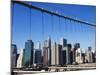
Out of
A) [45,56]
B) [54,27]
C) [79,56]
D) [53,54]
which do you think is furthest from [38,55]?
[79,56]

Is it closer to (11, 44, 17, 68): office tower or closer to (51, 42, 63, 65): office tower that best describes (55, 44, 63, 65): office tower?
(51, 42, 63, 65): office tower

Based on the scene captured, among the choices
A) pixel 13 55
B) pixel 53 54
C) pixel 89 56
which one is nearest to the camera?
pixel 13 55

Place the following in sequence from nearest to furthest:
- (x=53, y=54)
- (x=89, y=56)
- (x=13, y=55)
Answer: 1. (x=13, y=55)
2. (x=53, y=54)
3. (x=89, y=56)

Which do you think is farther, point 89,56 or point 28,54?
point 89,56

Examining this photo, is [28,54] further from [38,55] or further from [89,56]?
[89,56]

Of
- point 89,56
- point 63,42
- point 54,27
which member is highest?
point 54,27

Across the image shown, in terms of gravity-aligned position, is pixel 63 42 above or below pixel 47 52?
above

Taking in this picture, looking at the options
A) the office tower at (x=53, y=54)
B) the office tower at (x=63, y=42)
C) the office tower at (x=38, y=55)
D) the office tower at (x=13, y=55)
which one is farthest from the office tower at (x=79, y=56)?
the office tower at (x=13, y=55)

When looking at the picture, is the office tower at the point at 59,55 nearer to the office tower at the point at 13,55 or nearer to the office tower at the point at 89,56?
the office tower at the point at 89,56
